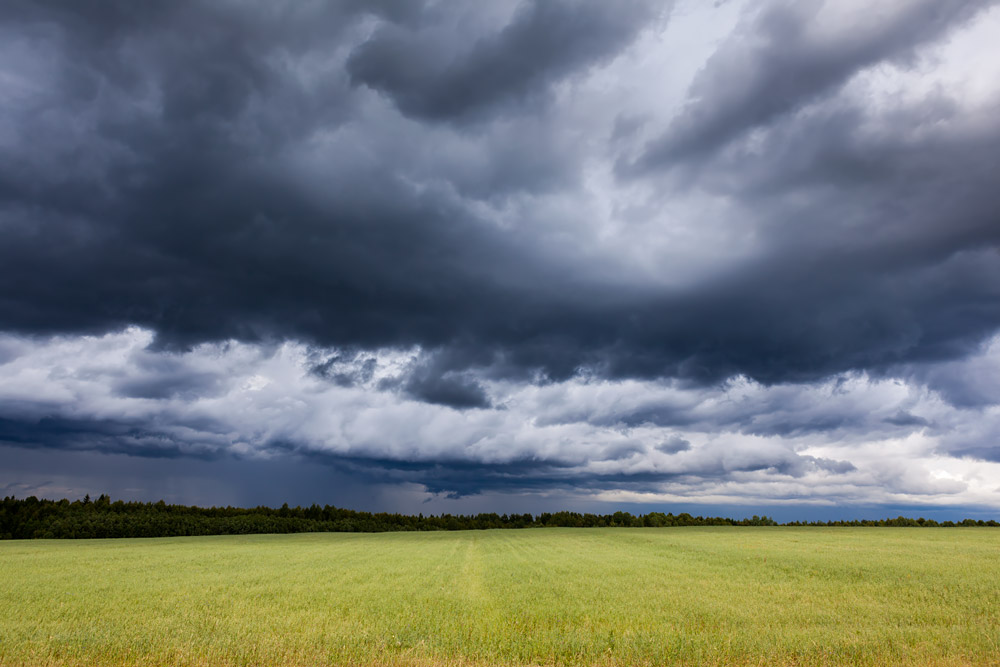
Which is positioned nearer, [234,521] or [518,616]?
[518,616]

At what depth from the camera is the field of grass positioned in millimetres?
15344

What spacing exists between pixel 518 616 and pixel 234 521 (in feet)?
433

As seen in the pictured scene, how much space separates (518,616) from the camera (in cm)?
2008

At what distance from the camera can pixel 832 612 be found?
20.4 m

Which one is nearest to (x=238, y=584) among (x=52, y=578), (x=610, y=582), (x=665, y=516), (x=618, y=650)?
(x=52, y=578)

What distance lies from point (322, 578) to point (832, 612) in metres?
26.5

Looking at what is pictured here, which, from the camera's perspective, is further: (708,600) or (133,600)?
(133,600)

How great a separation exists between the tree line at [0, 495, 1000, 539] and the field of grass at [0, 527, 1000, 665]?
97676 mm

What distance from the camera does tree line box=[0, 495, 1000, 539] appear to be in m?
113

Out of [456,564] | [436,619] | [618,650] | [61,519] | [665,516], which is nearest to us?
[618,650]

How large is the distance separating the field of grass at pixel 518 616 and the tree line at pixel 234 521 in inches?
3846

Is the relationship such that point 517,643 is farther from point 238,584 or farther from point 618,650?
point 238,584

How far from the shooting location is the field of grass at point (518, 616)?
15.3m

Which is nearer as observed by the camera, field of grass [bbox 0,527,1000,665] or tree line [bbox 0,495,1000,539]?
field of grass [bbox 0,527,1000,665]
